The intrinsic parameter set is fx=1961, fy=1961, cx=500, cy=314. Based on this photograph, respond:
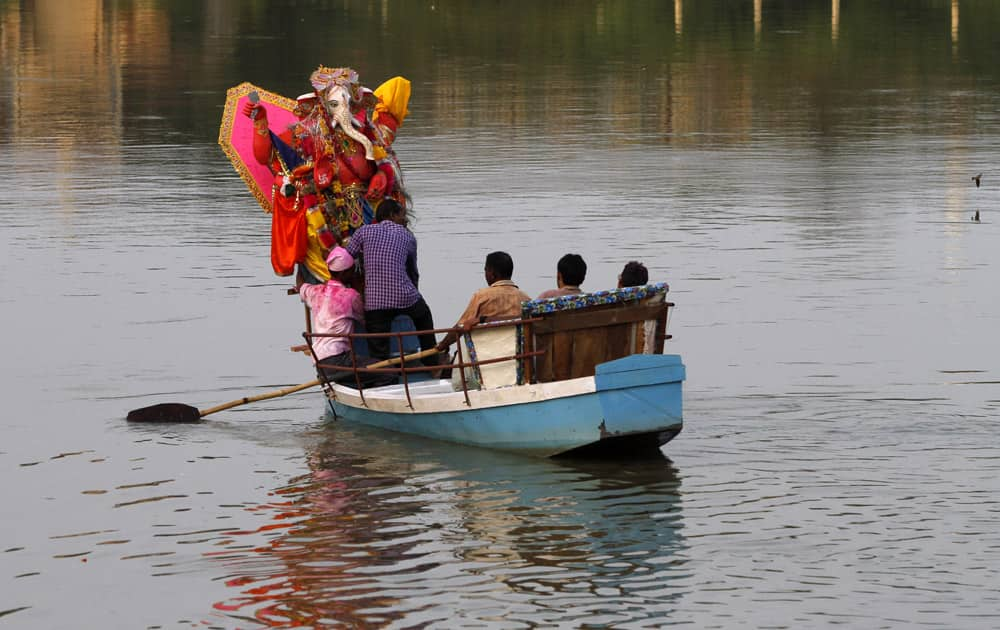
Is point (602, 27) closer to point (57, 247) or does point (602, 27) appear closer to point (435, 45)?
point (435, 45)

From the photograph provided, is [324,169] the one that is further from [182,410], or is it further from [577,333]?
[577,333]

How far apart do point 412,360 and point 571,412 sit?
2011mm

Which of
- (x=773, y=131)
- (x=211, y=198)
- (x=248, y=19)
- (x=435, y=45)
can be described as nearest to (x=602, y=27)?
(x=435, y=45)

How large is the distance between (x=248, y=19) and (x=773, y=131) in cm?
3125

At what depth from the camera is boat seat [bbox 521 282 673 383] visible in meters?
12.7

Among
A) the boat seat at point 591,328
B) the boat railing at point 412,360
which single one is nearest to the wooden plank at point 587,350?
the boat seat at point 591,328

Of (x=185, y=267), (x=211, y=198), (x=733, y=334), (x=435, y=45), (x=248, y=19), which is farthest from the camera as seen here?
(x=248, y=19)

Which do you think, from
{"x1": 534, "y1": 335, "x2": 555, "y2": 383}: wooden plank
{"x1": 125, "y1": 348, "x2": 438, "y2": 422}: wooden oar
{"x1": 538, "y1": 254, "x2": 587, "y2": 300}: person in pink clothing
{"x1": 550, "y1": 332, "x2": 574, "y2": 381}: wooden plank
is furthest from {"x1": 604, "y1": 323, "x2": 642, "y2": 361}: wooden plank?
{"x1": 125, "y1": 348, "x2": 438, "y2": 422}: wooden oar

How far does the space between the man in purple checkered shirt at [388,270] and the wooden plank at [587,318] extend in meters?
1.75

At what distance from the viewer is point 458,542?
11.6 metres

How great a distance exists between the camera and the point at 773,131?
32906 millimetres

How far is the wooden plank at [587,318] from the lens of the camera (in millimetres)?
12758

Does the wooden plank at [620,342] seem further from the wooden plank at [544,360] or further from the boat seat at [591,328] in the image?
the wooden plank at [544,360]

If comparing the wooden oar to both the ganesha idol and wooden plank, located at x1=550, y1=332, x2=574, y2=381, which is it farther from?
wooden plank, located at x1=550, y1=332, x2=574, y2=381
